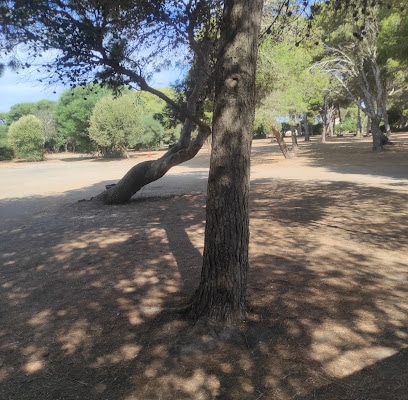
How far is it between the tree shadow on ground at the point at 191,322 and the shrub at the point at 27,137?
36900mm

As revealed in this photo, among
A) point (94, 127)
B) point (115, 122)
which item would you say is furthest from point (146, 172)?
point (94, 127)

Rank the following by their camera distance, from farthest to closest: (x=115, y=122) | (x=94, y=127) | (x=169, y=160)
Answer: (x=115, y=122) < (x=94, y=127) < (x=169, y=160)

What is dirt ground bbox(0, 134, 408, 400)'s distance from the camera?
2674mm

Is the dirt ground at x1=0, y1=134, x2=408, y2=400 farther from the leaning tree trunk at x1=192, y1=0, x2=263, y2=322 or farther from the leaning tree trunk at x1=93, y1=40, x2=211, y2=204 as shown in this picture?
the leaning tree trunk at x1=93, y1=40, x2=211, y2=204

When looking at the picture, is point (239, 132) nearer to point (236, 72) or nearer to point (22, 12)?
point (236, 72)

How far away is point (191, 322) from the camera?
3.40 metres

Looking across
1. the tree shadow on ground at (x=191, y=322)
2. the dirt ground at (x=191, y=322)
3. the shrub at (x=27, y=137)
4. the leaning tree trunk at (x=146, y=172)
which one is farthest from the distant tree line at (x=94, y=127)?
the tree shadow on ground at (x=191, y=322)

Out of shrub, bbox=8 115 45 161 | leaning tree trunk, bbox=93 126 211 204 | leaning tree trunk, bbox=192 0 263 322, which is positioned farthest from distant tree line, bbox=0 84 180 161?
leaning tree trunk, bbox=192 0 263 322

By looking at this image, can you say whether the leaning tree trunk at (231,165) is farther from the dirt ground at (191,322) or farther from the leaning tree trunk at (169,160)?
the leaning tree trunk at (169,160)

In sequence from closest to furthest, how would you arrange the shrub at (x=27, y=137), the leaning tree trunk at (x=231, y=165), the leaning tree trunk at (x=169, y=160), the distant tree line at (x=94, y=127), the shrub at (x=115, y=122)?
the leaning tree trunk at (x=231, y=165)
the leaning tree trunk at (x=169, y=160)
the shrub at (x=115, y=122)
the distant tree line at (x=94, y=127)
the shrub at (x=27, y=137)

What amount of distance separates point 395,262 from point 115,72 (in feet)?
17.7

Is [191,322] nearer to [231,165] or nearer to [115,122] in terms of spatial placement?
[231,165]

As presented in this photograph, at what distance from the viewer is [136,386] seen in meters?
2.67

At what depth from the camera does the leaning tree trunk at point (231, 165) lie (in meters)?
3.00
